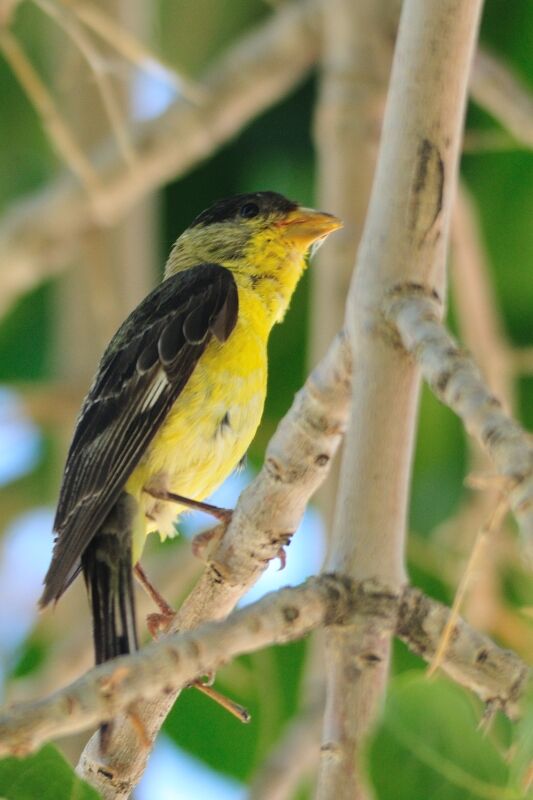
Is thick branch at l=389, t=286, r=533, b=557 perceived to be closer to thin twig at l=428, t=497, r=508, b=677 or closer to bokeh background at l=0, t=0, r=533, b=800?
thin twig at l=428, t=497, r=508, b=677

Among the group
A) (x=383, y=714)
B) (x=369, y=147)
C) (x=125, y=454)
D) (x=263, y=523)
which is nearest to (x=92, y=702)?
(x=383, y=714)

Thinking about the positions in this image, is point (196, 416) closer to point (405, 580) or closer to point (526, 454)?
point (405, 580)

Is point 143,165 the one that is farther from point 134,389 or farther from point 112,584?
point 112,584

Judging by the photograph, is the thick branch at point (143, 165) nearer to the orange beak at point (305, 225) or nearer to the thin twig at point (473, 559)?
the orange beak at point (305, 225)

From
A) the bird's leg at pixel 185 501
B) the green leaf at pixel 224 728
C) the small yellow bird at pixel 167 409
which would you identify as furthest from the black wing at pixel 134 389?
the green leaf at pixel 224 728

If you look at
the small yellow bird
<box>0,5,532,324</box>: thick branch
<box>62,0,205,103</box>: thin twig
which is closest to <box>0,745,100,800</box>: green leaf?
the small yellow bird

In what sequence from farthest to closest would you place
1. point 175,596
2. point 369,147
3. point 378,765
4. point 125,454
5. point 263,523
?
1. point 175,596
2. point 369,147
3. point 125,454
4. point 263,523
5. point 378,765

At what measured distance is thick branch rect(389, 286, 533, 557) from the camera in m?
1.51

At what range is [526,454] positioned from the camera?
1.54 m

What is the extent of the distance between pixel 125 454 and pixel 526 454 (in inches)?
68.7

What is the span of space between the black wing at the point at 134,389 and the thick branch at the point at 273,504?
23.4 inches

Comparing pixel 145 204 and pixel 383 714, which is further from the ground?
pixel 145 204

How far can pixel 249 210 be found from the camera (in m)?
3.99

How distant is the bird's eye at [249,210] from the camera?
397cm
